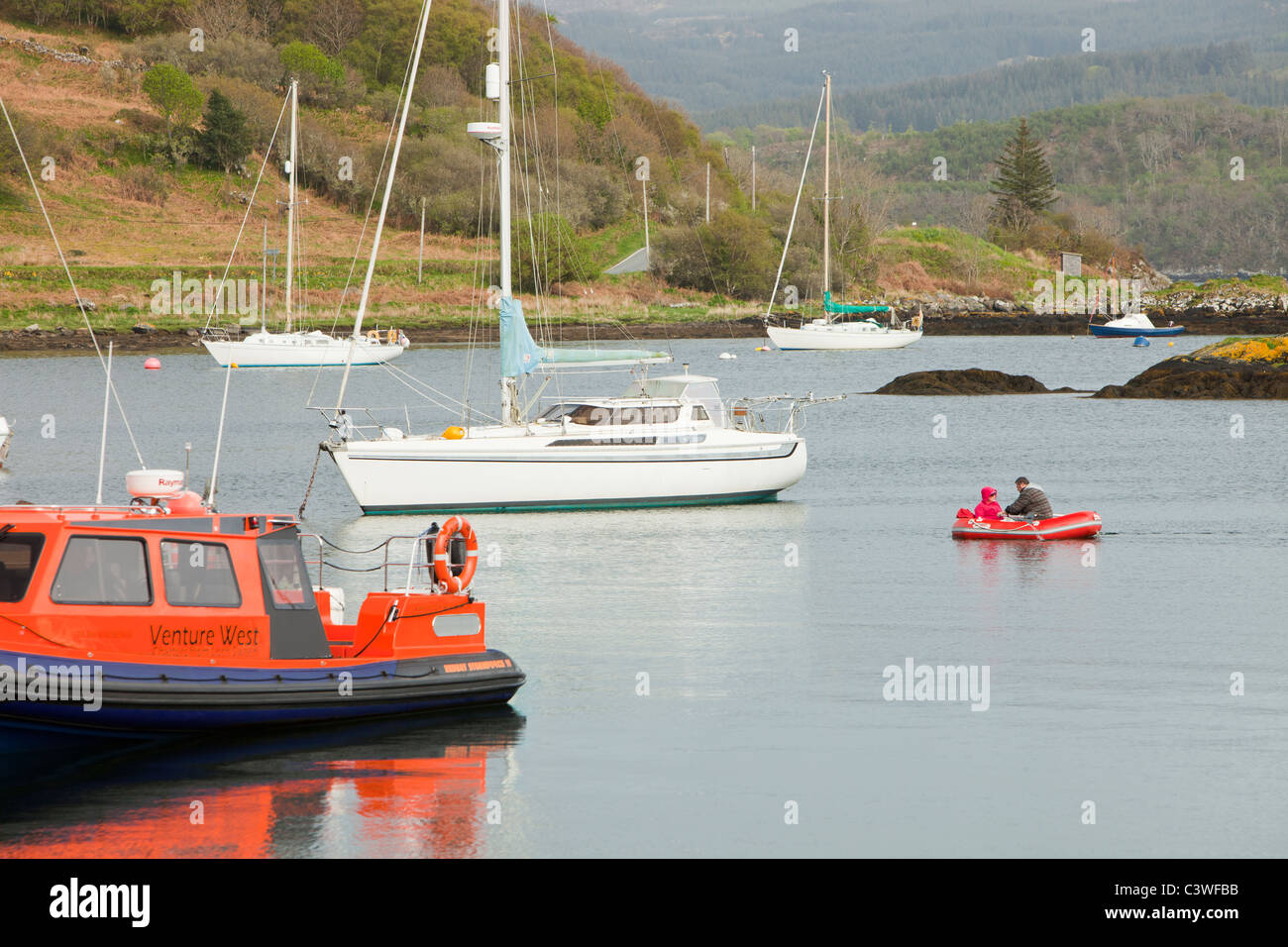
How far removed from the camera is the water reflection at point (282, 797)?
13.4m

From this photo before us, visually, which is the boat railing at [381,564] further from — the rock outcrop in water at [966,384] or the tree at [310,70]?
the tree at [310,70]

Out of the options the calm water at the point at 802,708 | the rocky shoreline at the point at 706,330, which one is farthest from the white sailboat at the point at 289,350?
the calm water at the point at 802,708

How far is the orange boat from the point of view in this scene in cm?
1481

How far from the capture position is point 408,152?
4934 inches

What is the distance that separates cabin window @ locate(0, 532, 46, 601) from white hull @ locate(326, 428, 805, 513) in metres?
15.3

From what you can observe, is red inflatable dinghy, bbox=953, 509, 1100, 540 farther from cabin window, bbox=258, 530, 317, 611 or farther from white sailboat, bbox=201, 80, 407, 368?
white sailboat, bbox=201, 80, 407, 368

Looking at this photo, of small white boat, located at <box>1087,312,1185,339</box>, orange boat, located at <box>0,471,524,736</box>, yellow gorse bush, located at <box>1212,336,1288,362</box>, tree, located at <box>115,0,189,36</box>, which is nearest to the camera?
orange boat, located at <box>0,471,524,736</box>

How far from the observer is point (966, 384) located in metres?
66.6

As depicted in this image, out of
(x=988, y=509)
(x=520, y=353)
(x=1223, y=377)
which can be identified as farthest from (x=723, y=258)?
(x=988, y=509)

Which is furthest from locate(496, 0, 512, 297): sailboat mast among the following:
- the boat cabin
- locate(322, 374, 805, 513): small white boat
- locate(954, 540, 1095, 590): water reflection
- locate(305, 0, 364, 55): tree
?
locate(305, 0, 364, 55): tree

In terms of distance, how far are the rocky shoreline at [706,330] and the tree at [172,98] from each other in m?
32.6
